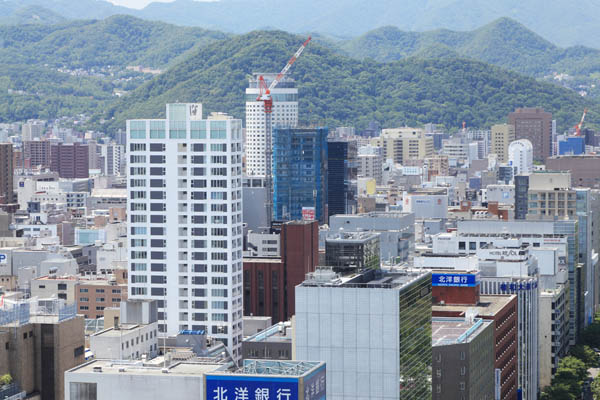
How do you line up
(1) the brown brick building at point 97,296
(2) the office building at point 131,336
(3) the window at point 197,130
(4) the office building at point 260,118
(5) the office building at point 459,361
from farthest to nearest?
(4) the office building at point 260,118 < (1) the brown brick building at point 97,296 < (3) the window at point 197,130 < (5) the office building at point 459,361 < (2) the office building at point 131,336

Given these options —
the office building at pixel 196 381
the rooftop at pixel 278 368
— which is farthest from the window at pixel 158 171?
the rooftop at pixel 278 368

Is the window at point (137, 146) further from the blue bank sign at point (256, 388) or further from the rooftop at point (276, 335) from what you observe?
A: the blue bank sign at point (256, 388)

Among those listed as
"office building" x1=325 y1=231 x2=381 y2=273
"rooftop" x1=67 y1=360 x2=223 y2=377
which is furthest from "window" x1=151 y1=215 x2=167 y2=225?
"rooftop" x1=67 y1=360 x2=223 y2=377

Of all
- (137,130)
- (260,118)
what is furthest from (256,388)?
(260,118)

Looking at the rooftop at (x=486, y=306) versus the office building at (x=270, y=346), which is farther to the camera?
the rooftop at (x=486, y=306)

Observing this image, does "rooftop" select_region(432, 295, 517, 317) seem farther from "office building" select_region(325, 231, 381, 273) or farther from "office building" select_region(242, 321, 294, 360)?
"office building" select_region(325, 231, 381, 273)

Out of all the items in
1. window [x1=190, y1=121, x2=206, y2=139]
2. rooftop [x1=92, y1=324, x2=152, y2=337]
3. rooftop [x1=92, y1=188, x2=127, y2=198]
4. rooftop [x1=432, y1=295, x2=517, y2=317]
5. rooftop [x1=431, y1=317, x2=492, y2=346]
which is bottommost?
rooftop [x1=431, y1=317, x2=492, y2=346]

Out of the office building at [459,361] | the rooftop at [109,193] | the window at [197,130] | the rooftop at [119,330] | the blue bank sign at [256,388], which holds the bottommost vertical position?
the office building at [459,361]
